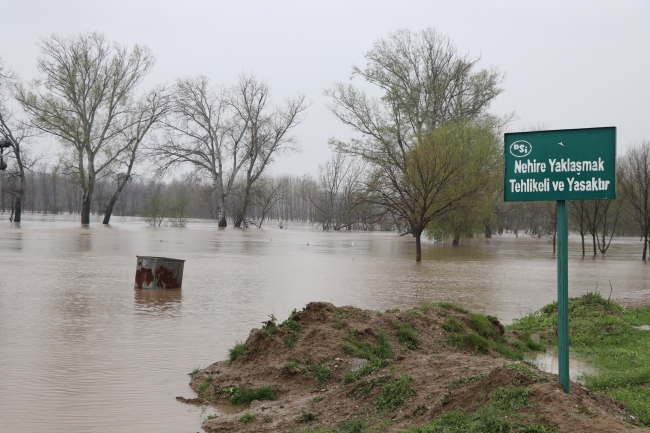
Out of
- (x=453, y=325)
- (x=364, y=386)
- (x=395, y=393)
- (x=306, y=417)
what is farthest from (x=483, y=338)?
(x=306, y=417)

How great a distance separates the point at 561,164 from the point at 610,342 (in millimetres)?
5394

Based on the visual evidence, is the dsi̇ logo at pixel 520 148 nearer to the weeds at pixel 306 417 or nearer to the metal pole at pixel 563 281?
the metal pole at pixel 563 281

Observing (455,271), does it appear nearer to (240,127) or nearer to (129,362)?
(129,362)

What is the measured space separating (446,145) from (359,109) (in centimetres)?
1166

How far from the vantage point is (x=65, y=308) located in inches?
509

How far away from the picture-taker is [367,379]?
6.12 metres

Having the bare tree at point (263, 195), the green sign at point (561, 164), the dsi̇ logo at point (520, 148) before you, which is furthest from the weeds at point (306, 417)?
the bare tree at point (263, 195)

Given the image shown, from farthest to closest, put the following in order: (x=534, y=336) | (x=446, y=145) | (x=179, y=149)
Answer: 1. (x=179, y=149)
2. (x=446, y=145)
3. (x=534, y=336)

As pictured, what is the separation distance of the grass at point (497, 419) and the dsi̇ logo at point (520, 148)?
1844 mm

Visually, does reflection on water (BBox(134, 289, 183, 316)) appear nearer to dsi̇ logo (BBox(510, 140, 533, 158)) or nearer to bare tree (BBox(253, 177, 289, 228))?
dsi̇ logo (BBox(510, 140, 533, 158))

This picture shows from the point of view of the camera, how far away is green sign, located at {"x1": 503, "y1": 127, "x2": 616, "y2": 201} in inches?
203

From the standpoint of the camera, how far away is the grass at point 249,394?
666 centimetres

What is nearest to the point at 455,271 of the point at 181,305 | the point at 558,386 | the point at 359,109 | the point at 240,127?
the point at 181,305

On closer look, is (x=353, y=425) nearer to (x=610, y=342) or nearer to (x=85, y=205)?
(x=610, y=342)
